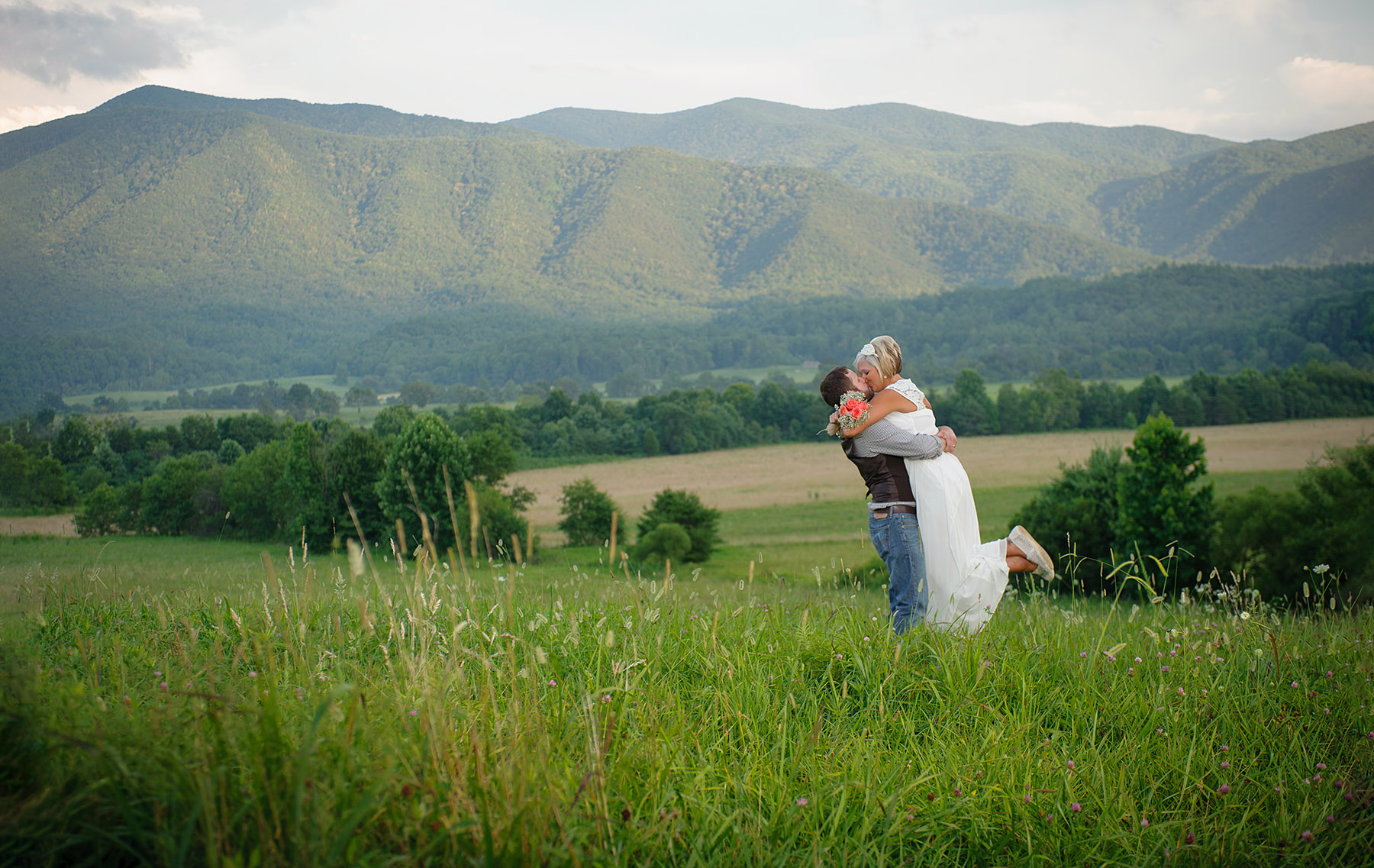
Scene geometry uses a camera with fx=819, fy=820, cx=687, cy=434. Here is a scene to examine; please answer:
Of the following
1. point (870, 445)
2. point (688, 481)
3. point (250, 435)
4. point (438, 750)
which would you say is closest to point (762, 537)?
point (688, 481)

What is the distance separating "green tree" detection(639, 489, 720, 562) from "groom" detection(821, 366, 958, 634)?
Answer: 41.6 m

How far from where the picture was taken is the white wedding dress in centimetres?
551

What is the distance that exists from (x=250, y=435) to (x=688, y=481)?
4575 centimetres

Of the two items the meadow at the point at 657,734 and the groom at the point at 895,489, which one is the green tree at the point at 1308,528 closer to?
the groom at the point at 895,489

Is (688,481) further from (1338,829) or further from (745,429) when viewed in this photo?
(1338,829)

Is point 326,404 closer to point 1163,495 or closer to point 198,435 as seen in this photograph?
point 198,435

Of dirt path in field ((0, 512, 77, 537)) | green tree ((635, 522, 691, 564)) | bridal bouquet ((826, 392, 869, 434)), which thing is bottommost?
green tree ((635, 522, 691, 564))

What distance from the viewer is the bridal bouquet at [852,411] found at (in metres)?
5.62

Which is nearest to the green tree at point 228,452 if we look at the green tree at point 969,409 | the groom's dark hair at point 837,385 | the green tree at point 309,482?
the green tree at point 309,482

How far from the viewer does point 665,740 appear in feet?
10.6

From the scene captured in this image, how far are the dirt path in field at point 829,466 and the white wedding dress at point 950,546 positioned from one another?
4971 centimetres

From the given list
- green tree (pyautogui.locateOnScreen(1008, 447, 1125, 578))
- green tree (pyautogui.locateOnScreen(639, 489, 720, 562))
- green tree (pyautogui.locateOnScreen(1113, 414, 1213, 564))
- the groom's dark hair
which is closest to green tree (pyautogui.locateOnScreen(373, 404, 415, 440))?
green tree (pyautogui.locateOnScreen(639, 489, 720, 562))

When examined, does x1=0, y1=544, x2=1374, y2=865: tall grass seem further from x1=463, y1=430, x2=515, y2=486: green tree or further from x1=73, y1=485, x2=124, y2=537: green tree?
x1=73, y1=485, x2=124, y2=537: green tree

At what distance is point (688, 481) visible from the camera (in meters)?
71.8
